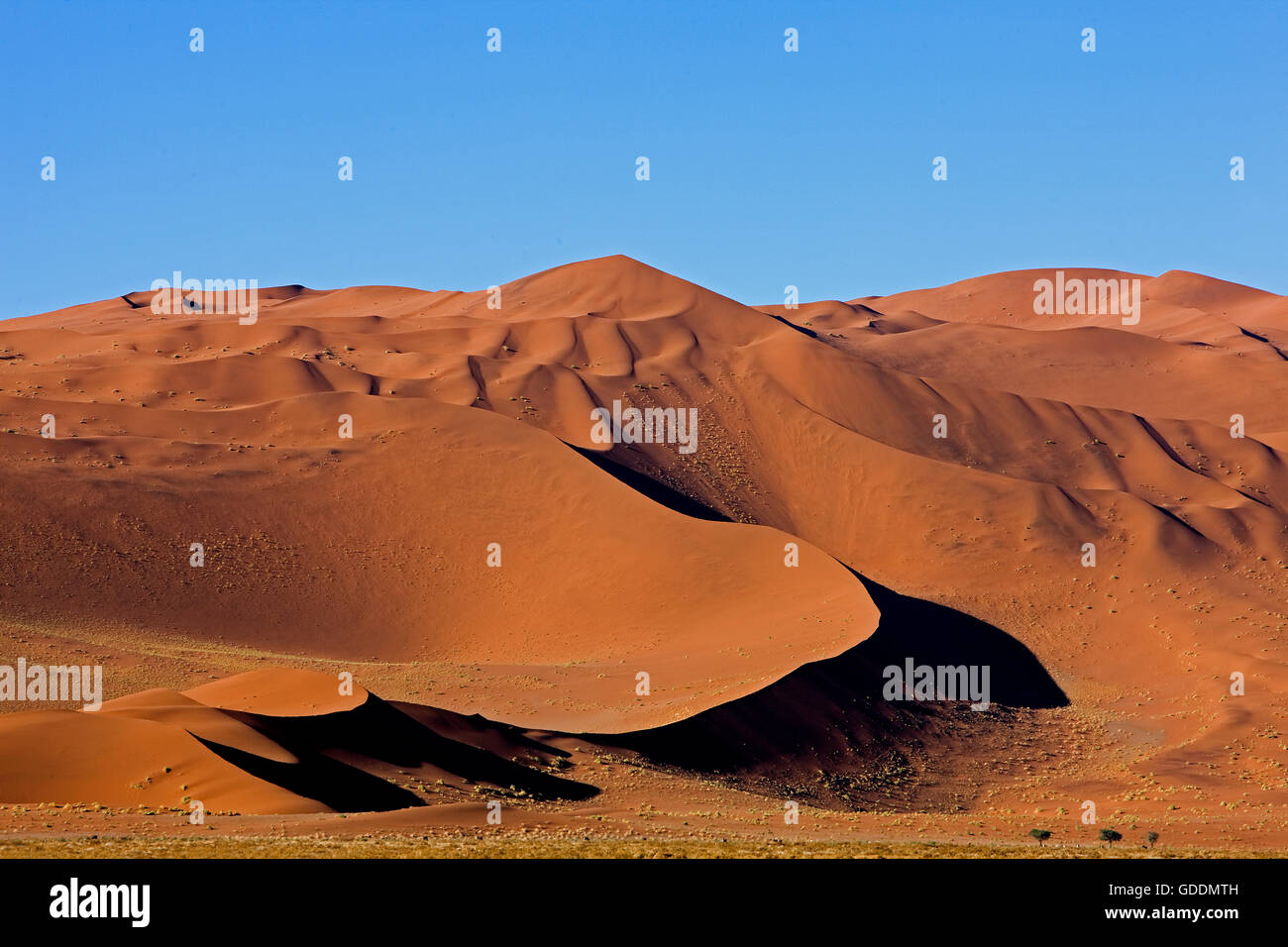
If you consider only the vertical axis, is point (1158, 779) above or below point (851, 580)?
below

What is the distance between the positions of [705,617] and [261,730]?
22.8 m

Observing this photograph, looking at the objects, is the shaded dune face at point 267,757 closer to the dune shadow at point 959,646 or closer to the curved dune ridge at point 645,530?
the curved dune ridge at point 645,530

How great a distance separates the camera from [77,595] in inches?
1746

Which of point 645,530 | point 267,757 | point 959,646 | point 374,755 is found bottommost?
point 374,755

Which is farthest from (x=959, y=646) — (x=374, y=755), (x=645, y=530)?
(x=374, y=755)

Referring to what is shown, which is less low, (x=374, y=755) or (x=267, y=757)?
(x=267, y=757)

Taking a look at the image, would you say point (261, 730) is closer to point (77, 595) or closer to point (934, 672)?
point (77, 595)

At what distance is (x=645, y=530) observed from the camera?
5350 centimetres

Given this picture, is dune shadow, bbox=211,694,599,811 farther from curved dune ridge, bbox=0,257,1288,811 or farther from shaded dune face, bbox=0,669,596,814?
curved dune ridge, bbox=0,257,1288,811

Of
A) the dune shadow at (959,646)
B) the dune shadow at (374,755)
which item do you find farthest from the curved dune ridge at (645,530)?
the dune shadow at (374,755)

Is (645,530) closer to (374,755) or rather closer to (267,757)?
(374,755)

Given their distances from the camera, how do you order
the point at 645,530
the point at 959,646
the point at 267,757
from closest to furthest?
the point at 267,757, the point at 959,646, the point at 645,530

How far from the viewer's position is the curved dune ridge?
39.1m

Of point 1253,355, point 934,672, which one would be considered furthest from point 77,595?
point 1253,355
